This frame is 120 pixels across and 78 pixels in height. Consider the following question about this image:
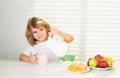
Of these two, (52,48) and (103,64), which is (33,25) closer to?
(52,48)

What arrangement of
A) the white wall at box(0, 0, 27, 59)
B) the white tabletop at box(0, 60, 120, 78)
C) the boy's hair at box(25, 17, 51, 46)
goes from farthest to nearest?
the white wall at box(0, 0, 27, 59) → the boy's hair at box(25, 17, 51, 46) → the white tabletop at box(0, 60, 120, 78)

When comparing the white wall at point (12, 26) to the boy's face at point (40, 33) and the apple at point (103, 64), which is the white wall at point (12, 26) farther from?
the apple at point (103, 64)

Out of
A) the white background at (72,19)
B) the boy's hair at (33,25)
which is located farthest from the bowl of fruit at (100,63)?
the white background at (72,19)

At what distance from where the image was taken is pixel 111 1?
2.52m

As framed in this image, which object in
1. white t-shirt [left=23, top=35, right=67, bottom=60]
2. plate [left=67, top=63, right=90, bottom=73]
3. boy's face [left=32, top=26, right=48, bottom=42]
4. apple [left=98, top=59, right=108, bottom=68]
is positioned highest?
boy's face [left=32, top=26, right=48, bottom=42]

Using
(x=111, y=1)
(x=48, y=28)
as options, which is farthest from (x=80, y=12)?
(x=48, y=28)

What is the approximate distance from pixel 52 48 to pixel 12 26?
Answer: 1.83 feet

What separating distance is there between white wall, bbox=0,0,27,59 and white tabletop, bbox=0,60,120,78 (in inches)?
26.6

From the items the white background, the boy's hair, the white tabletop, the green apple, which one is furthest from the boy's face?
the green apple

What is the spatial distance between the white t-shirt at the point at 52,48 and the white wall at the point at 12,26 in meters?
0.41

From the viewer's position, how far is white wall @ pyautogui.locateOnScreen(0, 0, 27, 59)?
8.25ft

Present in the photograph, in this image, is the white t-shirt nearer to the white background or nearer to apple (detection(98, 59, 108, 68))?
the white background

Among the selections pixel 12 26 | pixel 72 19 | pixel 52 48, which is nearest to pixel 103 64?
pixel 52 48

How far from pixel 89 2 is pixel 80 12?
13 cm
